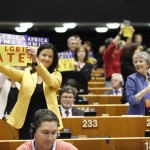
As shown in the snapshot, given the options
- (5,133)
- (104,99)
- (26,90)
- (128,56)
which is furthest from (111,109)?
(26,90)

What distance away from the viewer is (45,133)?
202 inches

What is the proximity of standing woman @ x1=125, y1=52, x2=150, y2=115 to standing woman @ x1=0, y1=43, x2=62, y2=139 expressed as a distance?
1.55m

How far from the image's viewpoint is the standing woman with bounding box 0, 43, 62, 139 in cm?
634

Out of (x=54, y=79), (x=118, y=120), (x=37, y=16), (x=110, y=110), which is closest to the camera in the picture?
(x=54, y=79)

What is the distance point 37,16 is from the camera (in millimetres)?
15289

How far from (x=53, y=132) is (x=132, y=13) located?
35.3 feet

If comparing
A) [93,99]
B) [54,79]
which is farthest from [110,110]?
[54,79]

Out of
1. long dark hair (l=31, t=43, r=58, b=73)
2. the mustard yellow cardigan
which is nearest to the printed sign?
long dark hair (l=31, t=43, r=58, b=73)

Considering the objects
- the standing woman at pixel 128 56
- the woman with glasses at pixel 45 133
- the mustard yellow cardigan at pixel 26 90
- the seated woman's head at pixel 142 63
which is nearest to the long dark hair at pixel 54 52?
the mustard yellow cardigan at pixel 26 90

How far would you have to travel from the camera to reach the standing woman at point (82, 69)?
11.5 m

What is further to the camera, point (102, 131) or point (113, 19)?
point (113, 19)

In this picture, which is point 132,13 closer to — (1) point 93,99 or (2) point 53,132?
(1) point 93,99

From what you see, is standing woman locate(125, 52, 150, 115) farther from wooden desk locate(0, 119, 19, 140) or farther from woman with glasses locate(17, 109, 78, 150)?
woman with glasses locate(17, 109, 78, 150)

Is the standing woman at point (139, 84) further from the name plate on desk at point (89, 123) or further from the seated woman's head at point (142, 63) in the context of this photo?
the name plate on desk at point (89, 123)
